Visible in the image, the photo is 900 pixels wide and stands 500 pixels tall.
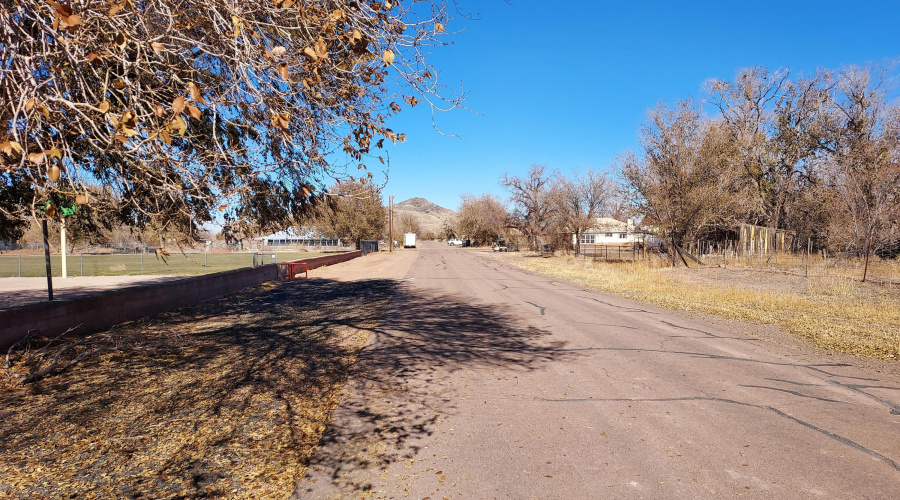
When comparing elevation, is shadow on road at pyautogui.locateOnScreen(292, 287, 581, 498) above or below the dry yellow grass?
below

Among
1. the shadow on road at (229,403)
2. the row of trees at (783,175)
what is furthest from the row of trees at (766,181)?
the shadow on road at (229,403)

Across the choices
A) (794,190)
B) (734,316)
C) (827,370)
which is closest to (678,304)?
Answer: (734,316)

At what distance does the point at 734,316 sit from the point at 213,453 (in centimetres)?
1071

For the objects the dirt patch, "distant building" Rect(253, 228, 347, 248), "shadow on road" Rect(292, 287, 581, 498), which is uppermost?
"distant building" Rect(253, 228, 347, 248)

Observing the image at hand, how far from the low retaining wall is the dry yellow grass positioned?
12.3 meters

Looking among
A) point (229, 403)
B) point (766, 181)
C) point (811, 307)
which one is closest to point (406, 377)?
point (229, 403)

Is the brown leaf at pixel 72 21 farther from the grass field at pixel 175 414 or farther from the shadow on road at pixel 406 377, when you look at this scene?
the shadow on road at pixel 406 377

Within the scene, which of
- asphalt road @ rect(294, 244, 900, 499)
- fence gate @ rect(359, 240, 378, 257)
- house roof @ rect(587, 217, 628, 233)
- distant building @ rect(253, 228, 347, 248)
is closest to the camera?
asphalt road @ rect(294, 244, 900, 499)

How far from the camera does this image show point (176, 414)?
4816mm

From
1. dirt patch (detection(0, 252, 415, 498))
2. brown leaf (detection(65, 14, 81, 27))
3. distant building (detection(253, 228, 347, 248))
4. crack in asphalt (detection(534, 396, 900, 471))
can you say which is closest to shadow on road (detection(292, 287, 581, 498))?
dirt patch (detection(0, 252, 415, 498))

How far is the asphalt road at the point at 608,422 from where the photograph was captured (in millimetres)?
3504

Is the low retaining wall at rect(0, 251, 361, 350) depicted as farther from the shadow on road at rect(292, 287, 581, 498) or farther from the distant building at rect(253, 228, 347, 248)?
the distant building at rect(253, 228, 347, 248)

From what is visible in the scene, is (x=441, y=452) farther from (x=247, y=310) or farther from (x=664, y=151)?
(x=664, y=151)

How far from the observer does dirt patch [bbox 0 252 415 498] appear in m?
3.54
